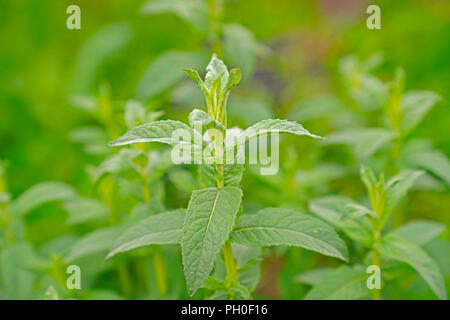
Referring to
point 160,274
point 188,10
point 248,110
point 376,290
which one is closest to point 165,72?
point 188,10

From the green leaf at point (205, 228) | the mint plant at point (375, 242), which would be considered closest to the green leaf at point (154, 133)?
the green leaf at point (205, 228)

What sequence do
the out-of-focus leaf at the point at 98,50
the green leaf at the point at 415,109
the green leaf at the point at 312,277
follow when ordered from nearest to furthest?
the green leaf at the point at 312,277, the green leaf at the point at 415,109, the out-of-focus leaf at the point at 98,50

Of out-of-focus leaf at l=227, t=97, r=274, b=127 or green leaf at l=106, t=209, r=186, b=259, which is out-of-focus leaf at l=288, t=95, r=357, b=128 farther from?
green leaf at l=106, t=209, r=186, b=259

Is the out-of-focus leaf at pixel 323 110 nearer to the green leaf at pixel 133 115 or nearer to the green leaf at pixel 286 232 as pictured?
the green leaf at pixel 133 115

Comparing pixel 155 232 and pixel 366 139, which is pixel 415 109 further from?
pixel 155 232

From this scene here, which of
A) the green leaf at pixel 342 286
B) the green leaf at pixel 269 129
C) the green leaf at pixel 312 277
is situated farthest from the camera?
the green leaf at pixel 312 277

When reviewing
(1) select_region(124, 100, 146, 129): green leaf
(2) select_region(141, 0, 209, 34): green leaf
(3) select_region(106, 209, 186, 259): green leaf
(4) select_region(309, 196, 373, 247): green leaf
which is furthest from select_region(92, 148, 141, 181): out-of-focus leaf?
(2) select_region(141, 0, 209, 34): green leaf

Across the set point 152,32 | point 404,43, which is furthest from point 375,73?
point 152,32
